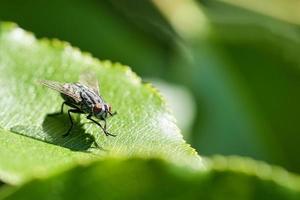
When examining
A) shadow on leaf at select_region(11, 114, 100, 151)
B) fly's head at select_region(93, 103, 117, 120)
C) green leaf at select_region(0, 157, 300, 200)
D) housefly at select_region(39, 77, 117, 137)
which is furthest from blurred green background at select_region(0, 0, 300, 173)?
green leaf at select_region(0, 157, 300, 200)

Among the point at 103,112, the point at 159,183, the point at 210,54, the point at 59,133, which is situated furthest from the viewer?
the point at 210,54

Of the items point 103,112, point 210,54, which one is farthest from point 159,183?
point 210,54

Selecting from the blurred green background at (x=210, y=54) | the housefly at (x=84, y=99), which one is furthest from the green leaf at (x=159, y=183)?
the blurred green background at (x=210, y=54)

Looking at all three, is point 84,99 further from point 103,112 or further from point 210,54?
point 210,54

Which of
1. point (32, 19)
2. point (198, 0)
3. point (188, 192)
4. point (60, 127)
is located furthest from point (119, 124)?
point (198, 0)

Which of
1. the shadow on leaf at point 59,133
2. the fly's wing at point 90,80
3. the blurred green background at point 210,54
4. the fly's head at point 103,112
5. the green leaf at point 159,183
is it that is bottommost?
the green leaf at point 159,183

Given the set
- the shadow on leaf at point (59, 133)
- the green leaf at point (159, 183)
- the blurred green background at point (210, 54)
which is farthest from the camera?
the blurred green background at point (210, 54)

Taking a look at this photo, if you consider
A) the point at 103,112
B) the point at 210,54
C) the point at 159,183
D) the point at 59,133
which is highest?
the point at 210,54

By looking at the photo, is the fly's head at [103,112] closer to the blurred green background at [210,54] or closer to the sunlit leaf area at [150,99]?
the sunlit leaf area at [150,99]
